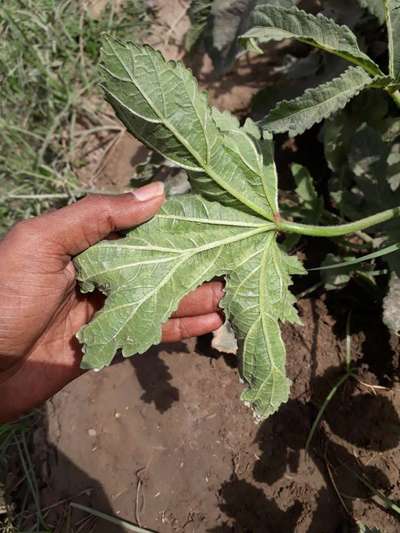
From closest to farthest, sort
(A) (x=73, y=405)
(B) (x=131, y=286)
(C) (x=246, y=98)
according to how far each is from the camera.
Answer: (B) (x=131, y=286)
(A) (x=73, y=405)
(C) (x=246, y=98)

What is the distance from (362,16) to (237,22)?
657 millimetres

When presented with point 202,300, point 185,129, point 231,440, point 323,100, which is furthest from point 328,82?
point 231,440

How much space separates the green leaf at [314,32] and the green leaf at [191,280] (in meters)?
0.69

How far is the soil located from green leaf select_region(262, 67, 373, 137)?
1367mm

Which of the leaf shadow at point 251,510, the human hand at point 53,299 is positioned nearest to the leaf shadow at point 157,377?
the human hand at point 53,299

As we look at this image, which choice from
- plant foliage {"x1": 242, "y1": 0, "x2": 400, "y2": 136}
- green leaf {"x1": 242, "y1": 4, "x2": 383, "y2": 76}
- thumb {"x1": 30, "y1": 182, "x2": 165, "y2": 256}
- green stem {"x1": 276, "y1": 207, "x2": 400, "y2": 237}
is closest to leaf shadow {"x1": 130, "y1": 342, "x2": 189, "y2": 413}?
thumb {"x1": 30, "y1": 182, "x2": 165, "y2": 256}

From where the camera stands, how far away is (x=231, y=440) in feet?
9.67

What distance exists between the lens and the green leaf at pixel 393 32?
1.86 metres

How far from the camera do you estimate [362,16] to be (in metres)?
2.87

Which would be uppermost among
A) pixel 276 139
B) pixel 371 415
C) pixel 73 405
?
pixel 276 139

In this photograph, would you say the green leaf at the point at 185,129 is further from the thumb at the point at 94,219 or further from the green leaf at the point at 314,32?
the green leaf at the point at 314,32

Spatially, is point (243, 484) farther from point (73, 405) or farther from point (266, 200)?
point (266, 200)

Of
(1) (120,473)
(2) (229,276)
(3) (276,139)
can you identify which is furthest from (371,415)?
(3) (276,139)

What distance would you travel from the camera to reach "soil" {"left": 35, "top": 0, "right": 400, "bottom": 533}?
2.71 m
